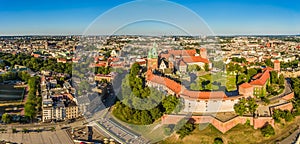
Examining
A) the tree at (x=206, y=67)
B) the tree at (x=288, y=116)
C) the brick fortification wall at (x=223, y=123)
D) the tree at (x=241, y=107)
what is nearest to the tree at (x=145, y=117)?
the brick fortification wall at (x=223, y=123)

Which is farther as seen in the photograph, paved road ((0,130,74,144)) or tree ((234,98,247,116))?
→ tree ((234,98,247,116))

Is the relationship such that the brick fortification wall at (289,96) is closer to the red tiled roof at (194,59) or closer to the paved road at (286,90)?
the paved road at (286,90)

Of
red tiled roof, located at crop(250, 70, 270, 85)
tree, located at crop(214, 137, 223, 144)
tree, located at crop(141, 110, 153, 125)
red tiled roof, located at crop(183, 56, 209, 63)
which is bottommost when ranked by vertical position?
tree, located at crop(214, 137, 223, 144)

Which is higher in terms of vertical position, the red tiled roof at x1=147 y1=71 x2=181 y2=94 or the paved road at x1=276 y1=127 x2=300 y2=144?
the red tiled roof at x1=147 y1=71 x2=181 y2=94

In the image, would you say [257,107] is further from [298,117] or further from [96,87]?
[96,87]

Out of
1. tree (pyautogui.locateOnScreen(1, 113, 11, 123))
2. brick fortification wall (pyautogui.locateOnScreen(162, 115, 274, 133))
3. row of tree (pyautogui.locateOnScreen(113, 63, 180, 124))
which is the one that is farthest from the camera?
tree (pyautogui.locateOnScreen(1, 113, 11, 123))

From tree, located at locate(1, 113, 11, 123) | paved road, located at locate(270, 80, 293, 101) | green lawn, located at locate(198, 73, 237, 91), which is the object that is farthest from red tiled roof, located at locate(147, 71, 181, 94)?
tree, located at locate(1, 113, 11, 123)

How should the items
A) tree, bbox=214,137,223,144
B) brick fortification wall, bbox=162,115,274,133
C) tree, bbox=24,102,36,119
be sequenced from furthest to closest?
tree, bbox=24,102,36,119 → brick fortification wall, bbox=162,115,274,133 → tree, bbox=214,137,223,144

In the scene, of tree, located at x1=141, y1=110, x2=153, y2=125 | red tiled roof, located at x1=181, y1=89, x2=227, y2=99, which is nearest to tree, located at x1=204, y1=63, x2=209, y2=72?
red tiled roof, located at x1=181, y1=89, x2=227, y2=99

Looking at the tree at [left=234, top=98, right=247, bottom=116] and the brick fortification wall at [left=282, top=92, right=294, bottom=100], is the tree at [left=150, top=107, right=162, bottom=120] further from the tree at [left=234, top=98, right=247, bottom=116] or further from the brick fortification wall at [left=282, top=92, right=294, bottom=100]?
the brick fortification wall at [left=282, top=92, right=294, bottom=100]
